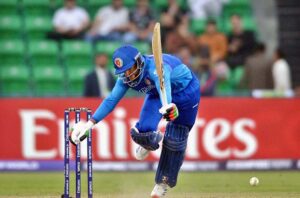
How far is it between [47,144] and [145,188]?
9.51ft

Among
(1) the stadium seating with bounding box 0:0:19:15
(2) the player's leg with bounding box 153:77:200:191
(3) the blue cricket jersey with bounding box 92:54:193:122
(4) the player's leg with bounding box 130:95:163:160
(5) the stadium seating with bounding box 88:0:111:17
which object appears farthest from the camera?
(5) the stadium seating with bounding box 88:0:111:17

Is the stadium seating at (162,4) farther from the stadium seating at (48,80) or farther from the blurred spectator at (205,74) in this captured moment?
the stadium seating at (48,80)

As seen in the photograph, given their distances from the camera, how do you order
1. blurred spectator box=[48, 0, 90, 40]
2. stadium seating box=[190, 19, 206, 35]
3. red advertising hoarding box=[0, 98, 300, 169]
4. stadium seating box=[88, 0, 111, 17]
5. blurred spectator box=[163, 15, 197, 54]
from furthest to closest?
stadium seating box=[88, 0, 111, 17], stadium seating box=[190, 19, 206, 35], blurred spectator box=[48, 0, 90, 40], blurred spectator box=[163, 15, 197, 54], red advertising hoarding box=[0, 98, 300, 169]

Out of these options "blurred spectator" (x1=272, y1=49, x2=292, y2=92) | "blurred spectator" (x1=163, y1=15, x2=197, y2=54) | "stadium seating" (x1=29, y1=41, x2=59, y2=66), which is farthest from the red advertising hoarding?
"stadium seating" (x1=29, y1=41, x2=59, y2=66)

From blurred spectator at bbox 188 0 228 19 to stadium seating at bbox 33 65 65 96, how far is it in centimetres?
263

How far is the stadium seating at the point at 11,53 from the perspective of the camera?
16625 millimetres

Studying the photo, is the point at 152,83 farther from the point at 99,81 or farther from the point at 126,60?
the point at 99,81

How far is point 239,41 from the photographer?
654 inches

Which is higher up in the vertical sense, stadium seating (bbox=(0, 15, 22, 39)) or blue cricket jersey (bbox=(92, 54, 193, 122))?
stadium seating (bbox=(0, 15, 22, 39))

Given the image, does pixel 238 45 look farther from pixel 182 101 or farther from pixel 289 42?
Result: pixel 182 101

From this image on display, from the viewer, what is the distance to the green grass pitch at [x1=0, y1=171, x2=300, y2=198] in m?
10.8

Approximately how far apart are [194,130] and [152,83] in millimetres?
5489

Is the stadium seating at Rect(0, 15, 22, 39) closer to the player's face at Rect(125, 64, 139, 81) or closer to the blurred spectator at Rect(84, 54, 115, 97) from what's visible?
the blurred spectator at Rect(84, 54, 115, 97)

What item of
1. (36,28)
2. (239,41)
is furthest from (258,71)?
(36,28)
